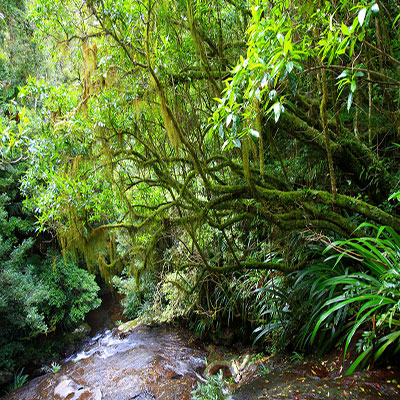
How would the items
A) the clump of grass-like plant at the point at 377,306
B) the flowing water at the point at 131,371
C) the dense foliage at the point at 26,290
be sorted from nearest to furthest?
the clump of grass-like plant at the point at 377,306 → the flowing water at the point at 131,371 → the dense foliage at the point at 26,290

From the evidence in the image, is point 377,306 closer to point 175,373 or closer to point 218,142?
point 218,142

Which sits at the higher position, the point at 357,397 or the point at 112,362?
the point at 357,397

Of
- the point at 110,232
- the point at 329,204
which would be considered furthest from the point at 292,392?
the point at 110,232

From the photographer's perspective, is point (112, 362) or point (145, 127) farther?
point (112, 362)

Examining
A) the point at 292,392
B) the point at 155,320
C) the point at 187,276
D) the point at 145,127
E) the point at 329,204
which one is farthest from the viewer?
the point at 155,320

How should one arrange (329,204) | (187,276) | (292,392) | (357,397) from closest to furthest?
1. (357,397)
2. (292,392)
3. (329,204)
4. (187,276)

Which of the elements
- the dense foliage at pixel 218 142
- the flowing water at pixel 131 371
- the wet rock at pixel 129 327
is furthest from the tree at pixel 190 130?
the wet rock at pixel 129 327

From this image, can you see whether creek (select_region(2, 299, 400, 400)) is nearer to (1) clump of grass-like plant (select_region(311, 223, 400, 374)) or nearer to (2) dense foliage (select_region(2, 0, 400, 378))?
(1) clump of grass-like plant (select_region(311, 223, 400, 374))

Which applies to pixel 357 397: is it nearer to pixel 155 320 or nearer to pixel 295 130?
pixel 295 130

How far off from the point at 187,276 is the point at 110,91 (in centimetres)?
381

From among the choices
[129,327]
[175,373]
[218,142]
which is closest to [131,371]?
[175,373]

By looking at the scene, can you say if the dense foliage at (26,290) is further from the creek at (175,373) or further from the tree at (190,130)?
the tree at (190,130)

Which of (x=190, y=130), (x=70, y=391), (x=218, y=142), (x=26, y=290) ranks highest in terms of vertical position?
(x=190, y=130)

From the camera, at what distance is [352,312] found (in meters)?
2.42
